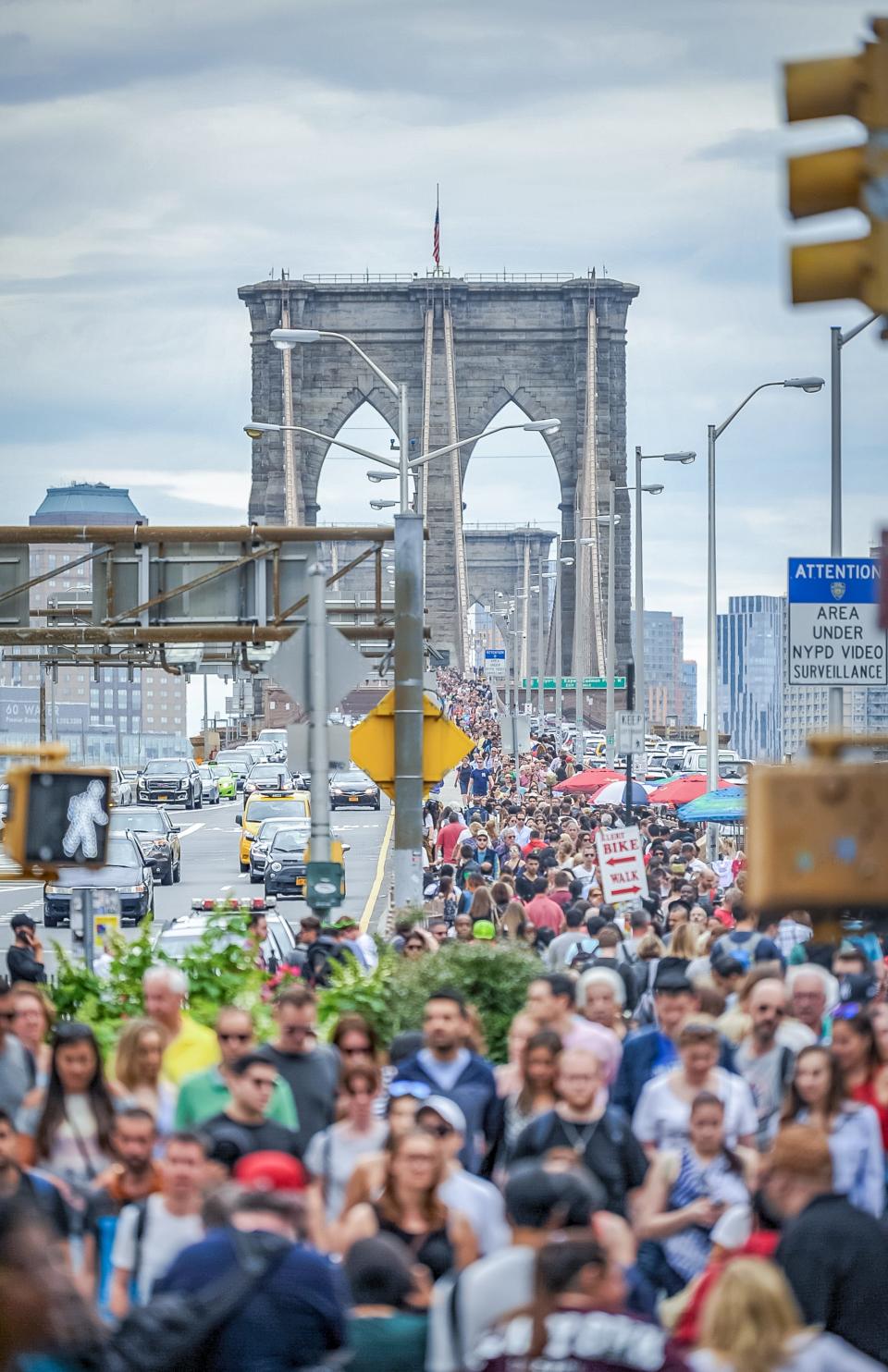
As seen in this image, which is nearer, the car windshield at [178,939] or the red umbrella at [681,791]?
the car windshield at [178,939]

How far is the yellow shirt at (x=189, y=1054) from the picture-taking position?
9906 millimetres

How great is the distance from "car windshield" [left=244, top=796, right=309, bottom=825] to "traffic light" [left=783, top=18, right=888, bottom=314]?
42.4 meters

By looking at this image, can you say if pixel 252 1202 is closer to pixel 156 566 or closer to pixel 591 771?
pixel 156 566

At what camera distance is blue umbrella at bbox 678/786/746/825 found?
28.8 m

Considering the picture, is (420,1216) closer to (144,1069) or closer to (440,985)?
(144,1069)

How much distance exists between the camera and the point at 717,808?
95.6ft

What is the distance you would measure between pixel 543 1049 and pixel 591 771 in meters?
35.5

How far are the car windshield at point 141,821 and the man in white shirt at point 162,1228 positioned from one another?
34542 mm

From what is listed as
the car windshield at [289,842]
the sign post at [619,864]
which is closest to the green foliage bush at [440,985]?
the sign post at [619,864]

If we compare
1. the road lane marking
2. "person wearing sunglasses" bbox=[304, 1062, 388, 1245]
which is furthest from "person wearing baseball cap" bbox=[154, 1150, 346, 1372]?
the road lane marking

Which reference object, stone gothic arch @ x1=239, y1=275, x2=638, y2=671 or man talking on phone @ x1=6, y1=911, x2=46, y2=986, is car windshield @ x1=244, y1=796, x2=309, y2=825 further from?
stone gothic arch @ x1=239, y1=275, x2=638, y2=671

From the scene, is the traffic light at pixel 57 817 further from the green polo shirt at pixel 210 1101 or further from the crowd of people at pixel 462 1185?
the green polo shirt at pixel 210 1101

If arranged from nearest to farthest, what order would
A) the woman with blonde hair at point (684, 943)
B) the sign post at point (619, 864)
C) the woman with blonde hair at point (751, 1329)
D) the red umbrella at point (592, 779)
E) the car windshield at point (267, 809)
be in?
the woman with blonde hair at point (751, 1329) < the woman with blonde hair at point (684, 943) < the sign post at point (619, 864) < the red umbrella at point (592, 779) < the car windshield at point (267, 809)

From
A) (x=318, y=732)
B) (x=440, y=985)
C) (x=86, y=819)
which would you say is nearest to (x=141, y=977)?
(x=86, y=819)
